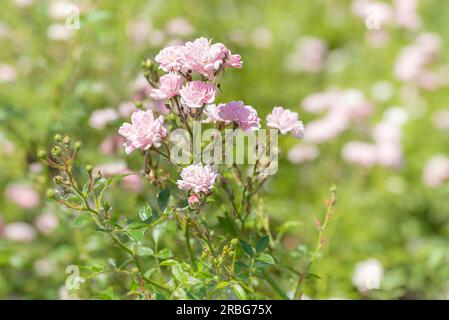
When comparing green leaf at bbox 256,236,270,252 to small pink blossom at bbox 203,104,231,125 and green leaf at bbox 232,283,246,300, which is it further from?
small pink blossom at bbox 203,104,231,125

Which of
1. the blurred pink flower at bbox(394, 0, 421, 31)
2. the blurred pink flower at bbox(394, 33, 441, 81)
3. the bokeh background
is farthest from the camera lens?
the blurred pink flower at bbox(394, 0, 421, 31)

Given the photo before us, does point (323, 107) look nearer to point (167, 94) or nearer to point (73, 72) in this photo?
point (73, 72)

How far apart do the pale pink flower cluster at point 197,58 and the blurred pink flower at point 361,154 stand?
1.83 m

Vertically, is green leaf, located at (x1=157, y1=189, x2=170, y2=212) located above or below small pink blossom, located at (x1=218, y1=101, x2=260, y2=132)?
below

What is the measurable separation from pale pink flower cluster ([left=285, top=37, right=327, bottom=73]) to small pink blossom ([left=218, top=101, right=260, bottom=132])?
2.87 m

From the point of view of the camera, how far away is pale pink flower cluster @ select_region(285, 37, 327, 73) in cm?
434

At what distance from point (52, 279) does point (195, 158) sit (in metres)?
1.40

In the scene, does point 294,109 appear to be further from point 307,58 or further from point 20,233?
point 20,233

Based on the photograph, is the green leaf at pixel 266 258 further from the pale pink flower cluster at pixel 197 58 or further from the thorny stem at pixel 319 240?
the pale pink flower cluster at pixel 197 58

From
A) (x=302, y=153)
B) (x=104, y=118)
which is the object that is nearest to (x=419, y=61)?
(x=302, y=153)

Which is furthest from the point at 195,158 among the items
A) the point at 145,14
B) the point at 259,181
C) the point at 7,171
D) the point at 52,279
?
the point at 145,14

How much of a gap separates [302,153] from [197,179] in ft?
6.48

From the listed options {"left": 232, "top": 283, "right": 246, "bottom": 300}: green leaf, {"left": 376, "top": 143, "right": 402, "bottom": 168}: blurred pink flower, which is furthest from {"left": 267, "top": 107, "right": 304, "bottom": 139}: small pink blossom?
{"left": 376, "top": 143, "right": 402, "bottom": 168}: blurred pink flower

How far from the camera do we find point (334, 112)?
132 inches
